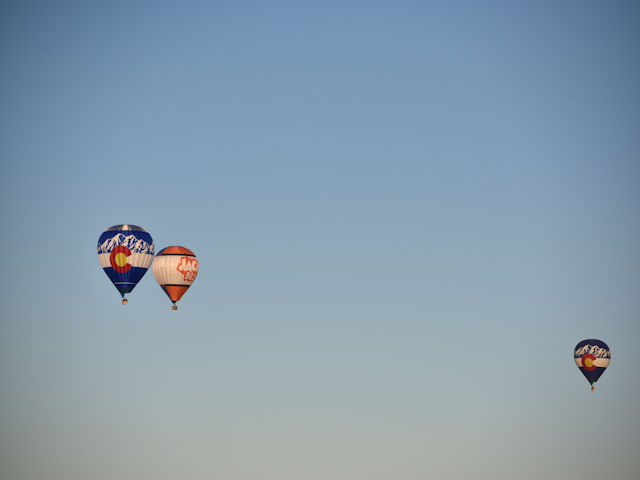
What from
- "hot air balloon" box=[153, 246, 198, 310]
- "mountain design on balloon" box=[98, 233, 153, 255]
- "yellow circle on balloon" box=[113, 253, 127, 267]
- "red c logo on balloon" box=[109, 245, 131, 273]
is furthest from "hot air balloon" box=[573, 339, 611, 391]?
"yellow circle on balloon" box=[113, 253, 127, 267]

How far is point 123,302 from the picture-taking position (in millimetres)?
69438

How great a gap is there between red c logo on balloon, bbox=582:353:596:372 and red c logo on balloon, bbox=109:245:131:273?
141 feet

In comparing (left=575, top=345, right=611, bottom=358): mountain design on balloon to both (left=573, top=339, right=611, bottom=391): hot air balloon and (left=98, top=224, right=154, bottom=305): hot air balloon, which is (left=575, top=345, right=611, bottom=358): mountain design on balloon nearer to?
(left=573, top=339, right=611, bottom=391): hot air balloon

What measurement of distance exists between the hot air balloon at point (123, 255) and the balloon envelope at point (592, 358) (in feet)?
137

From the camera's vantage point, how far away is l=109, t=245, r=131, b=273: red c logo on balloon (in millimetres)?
71125

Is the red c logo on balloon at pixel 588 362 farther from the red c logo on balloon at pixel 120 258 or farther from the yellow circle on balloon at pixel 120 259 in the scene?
the yellow circle on balloon at pixel 120 259

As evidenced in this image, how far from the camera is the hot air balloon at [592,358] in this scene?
308ft

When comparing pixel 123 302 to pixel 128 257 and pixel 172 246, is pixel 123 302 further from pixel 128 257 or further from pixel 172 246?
pixel 172 246

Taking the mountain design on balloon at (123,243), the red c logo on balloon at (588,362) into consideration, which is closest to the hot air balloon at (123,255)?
the mountain design on balloon at (123,243)

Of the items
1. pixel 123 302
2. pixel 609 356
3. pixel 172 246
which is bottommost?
pixel 123 302

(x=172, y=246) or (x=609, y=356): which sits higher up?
(x=609, y=356)

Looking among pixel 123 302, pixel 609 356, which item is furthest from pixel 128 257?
pixel 609 356

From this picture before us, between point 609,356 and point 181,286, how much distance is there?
40.5 m

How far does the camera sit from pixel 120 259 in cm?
7125
